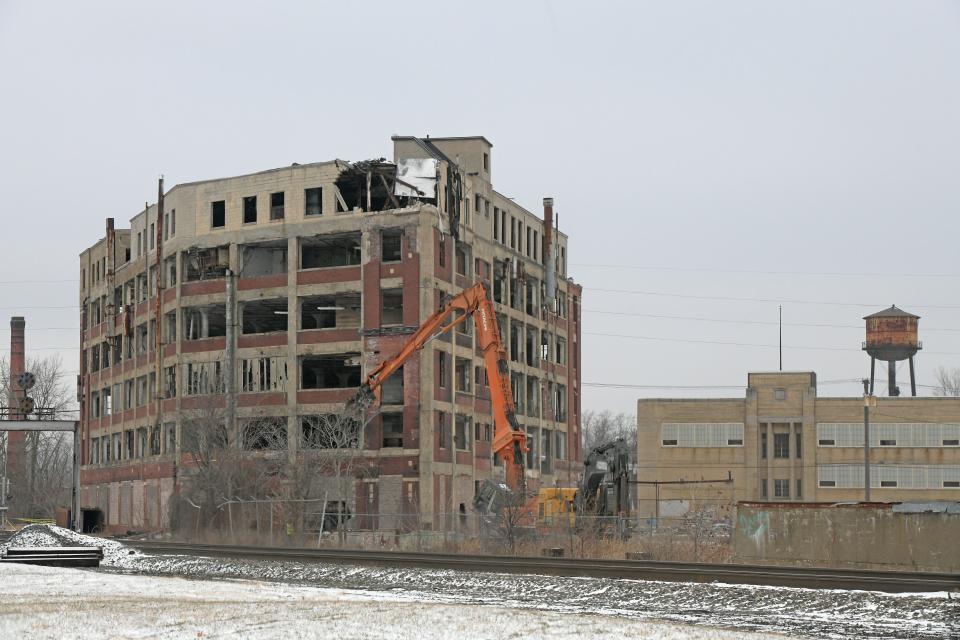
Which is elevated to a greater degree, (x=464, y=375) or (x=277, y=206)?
(x=277, y=206)

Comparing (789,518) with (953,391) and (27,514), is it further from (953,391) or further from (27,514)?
(953,391)

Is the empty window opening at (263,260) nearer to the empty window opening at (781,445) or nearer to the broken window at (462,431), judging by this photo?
the broken window at (462,431)

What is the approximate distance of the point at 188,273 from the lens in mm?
83562

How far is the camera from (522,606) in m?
25.8

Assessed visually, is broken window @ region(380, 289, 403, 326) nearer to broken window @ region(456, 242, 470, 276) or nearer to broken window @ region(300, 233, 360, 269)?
broken window @ region(300, 233, 360, 269)

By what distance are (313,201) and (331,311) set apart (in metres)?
6.35

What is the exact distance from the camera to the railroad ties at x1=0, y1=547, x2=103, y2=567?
126 feet

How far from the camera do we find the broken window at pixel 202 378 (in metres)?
78.8

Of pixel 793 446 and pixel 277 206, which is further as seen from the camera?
pixel 793 446

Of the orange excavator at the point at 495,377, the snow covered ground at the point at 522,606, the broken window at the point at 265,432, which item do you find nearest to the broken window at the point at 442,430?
the broken window at the point at 265,432

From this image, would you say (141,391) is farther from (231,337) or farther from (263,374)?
(263,374)

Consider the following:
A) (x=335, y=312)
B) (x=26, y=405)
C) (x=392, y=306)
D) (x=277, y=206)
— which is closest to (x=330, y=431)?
(x=392, y=306)

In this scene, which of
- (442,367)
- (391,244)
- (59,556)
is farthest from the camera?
(442,367)

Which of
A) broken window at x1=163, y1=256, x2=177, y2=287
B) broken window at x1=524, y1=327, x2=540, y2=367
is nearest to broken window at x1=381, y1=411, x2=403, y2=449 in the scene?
broken window at x1=163, y1=256, x2=177, y2=287
